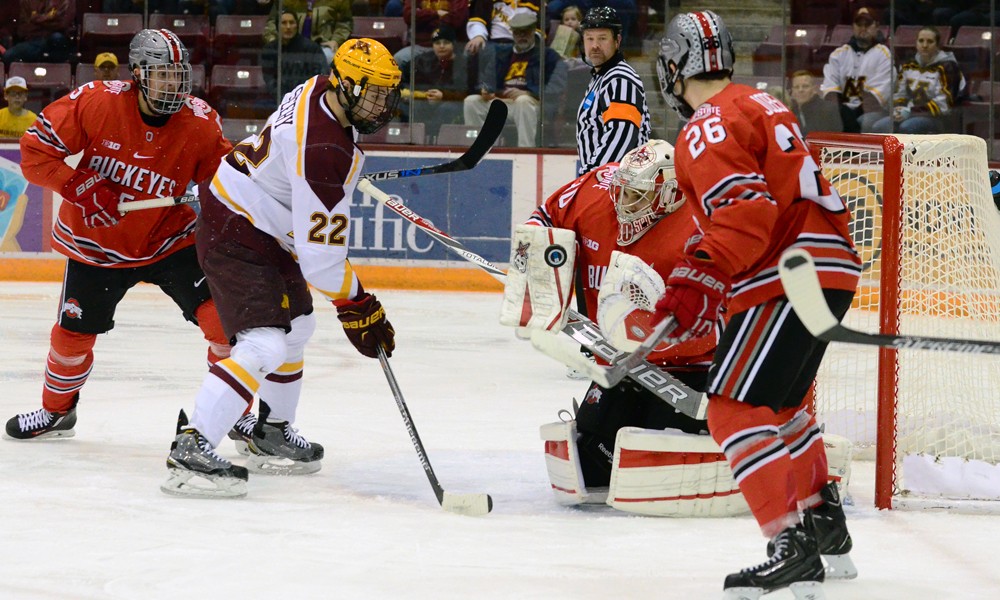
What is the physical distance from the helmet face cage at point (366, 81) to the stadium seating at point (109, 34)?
5618 mm

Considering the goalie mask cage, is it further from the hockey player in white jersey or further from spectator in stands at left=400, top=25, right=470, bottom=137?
spectator in stands at left=400, top=25, right=470, bottom=137

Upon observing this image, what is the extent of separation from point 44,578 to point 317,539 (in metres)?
0.57

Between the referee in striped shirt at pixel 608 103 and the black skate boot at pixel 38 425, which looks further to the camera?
the referee in striped shirt at pixel 608 103

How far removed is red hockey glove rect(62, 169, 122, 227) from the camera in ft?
12.4

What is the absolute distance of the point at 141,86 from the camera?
379cm

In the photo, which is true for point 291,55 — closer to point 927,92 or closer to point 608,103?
point 927,92

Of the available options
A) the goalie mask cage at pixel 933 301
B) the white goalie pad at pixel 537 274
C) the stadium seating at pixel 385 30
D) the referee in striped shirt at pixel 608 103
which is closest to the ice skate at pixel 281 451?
the white goalie pad at pixel 537 274

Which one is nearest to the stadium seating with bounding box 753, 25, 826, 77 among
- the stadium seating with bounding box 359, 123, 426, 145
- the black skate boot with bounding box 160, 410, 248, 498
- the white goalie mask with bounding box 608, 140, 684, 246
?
the stadium seating with bounding box 359, 123, 426, 145

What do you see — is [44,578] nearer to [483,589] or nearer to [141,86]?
[483,589]

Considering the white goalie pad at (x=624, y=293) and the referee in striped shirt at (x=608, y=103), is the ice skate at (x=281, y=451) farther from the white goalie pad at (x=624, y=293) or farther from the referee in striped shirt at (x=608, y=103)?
the referee in striped shirt at (x=608, y=103)

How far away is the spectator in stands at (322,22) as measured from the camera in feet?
27.0

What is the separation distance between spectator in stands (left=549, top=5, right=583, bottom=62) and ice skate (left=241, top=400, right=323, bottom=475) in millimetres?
4699

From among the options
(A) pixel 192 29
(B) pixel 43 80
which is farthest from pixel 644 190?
(B) pixel 43 80

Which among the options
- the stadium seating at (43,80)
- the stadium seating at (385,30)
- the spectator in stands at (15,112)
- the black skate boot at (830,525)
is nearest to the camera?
the black skate boot at (830,525)
